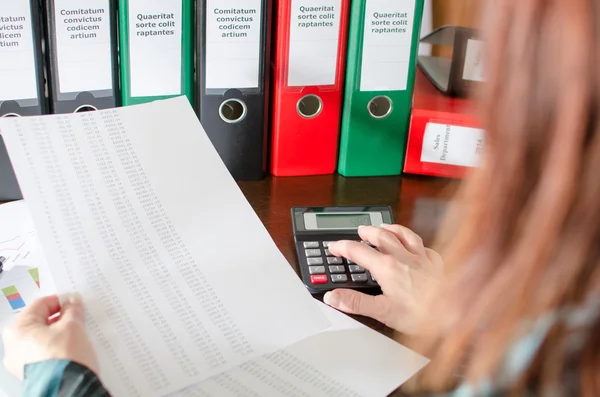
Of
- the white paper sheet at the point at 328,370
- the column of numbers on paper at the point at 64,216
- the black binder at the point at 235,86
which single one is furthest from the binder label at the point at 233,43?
the white paper sheet at the point at 328,370

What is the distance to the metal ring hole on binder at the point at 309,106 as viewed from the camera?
1006mm

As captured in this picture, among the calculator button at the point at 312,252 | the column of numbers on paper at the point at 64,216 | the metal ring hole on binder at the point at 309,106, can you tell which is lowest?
the calculator button at the point at 312,252

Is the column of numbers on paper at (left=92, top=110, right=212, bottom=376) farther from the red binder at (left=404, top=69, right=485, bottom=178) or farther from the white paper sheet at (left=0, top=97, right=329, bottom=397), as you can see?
the red binder at (left=404, top=69, right=485, bottom=178)

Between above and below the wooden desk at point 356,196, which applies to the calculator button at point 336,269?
below

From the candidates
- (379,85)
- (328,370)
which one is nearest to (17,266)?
(328,370)

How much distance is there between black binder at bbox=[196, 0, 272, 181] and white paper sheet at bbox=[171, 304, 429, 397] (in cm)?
33

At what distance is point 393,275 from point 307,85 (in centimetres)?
31

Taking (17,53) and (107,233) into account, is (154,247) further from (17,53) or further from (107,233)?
(17,53)

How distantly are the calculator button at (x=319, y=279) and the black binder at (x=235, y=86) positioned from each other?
0.84ft

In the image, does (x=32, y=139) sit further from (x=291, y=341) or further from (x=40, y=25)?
(x=291, y=341)

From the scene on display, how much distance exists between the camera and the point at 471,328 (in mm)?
538

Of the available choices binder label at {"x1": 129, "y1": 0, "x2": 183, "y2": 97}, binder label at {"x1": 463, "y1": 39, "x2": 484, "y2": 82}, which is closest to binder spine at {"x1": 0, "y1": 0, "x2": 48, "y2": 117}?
binder label at {"x1": 129, "y1": 0, "x2": 183, "y2": 97}

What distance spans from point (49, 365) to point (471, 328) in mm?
328

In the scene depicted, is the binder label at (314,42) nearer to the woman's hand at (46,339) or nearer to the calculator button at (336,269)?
the calculator button at (336,269)
